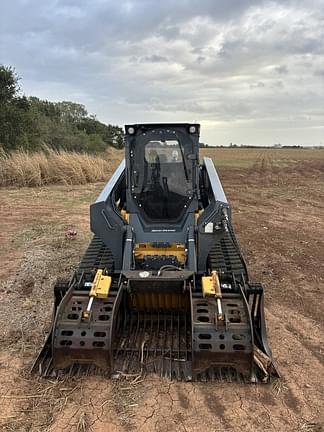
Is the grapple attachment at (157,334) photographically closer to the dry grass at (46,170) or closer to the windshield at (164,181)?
the windshield at (164,181)

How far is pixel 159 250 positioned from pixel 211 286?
1.05m

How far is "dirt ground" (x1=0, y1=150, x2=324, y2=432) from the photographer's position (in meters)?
3.28

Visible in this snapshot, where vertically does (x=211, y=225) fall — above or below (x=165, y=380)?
above

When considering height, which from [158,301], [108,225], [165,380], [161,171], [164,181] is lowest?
[165,380]

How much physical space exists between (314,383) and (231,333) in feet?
2.85

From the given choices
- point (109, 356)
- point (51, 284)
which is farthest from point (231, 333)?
point (51, 284)

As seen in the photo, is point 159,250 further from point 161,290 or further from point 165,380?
point 165,380

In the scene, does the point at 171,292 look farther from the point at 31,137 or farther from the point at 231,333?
the point at 31,137

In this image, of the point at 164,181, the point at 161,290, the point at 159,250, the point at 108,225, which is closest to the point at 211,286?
the point at 161,290

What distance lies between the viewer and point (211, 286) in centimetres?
412

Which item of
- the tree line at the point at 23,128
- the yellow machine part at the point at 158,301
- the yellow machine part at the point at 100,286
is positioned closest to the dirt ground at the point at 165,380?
the yellow machine part at the point at 100,286

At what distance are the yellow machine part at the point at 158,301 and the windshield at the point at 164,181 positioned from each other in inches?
46.2

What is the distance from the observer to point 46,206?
40.2 feet

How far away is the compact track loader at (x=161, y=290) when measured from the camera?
372cm
